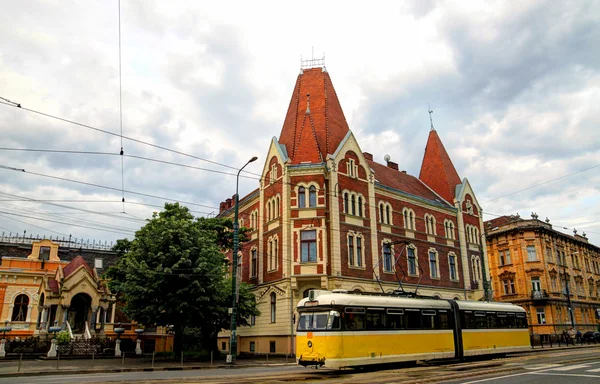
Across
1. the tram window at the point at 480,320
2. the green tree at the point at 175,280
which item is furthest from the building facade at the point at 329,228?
the green tree at the point at 175,280

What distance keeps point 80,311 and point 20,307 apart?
437 centimetres

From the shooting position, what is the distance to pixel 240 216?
4359cm

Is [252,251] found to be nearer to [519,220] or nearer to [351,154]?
[351,154]

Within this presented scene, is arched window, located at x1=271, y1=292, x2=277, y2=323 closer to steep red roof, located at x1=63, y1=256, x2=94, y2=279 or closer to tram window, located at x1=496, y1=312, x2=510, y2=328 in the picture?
tram window, located at x1=496, y1=312, x2=510, y2=328

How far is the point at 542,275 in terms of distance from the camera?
176ft

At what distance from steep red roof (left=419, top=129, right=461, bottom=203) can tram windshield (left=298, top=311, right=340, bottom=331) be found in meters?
30.6

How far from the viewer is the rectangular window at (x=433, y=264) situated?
131 ft

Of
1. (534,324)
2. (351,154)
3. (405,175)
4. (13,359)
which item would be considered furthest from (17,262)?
(534,324)

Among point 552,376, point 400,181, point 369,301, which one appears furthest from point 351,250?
point 552,376

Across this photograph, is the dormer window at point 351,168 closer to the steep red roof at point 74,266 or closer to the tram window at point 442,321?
the tram window at point 442,321

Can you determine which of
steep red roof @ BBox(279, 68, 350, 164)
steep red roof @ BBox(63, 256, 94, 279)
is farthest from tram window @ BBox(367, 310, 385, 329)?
steep red roof @ BBox(63, 256, 94, 279)

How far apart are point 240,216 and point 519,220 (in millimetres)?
35289

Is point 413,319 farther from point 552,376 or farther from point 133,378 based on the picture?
point 133,378

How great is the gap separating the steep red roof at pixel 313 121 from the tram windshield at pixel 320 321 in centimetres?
1707
